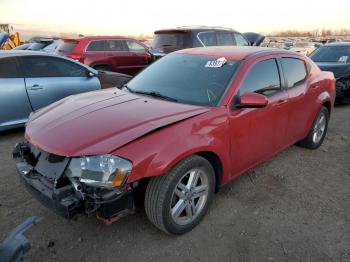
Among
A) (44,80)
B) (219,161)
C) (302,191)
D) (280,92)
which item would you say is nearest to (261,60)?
(280,92)

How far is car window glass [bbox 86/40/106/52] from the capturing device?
10398 mm

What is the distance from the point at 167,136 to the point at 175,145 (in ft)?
0.33

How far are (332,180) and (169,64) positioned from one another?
2.52 meters

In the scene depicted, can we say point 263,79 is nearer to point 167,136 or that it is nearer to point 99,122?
point 167,136

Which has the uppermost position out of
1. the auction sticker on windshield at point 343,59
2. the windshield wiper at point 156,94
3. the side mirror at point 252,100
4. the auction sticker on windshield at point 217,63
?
the auction sticker on windshield at point 217,63

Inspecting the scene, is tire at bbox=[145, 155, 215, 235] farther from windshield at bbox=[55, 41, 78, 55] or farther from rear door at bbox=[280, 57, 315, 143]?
windshield at bbox=[55, 41, 78, 55]

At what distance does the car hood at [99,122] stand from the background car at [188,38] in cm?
636

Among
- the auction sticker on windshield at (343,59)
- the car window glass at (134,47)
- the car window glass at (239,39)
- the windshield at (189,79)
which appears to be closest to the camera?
the windshield at (189,79)

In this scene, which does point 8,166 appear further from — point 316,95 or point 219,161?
point 316,95

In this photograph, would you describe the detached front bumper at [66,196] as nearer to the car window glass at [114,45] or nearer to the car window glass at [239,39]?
the car window glass at [114,45]

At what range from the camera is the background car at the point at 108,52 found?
1023 centimetres

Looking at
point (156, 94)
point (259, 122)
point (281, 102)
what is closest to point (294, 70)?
point (281, 102)

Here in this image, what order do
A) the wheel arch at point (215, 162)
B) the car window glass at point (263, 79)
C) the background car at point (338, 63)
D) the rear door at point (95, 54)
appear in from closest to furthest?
the wheel arch at point (215, 162), the car window glass at point (263, 79), the background car at point (338, 63), the rear door at point (95, 54)

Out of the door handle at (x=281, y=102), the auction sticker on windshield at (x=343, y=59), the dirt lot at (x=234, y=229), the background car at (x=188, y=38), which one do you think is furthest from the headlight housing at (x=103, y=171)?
the auction sticker on windshield at (x=343, y=59)
